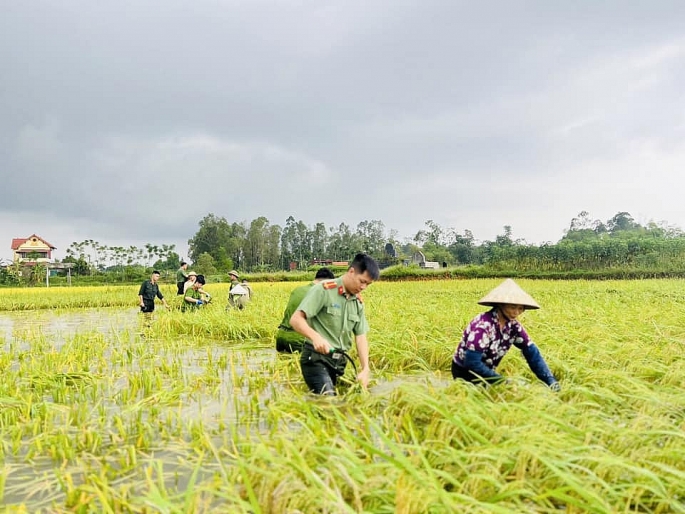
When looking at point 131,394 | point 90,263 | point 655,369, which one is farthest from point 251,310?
point 90,263

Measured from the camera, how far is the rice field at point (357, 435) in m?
2.02

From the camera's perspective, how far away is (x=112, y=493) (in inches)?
86.4

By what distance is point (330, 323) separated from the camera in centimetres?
386

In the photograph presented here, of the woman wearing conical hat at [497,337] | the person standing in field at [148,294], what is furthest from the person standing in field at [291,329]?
the person standing in field at [148,294]

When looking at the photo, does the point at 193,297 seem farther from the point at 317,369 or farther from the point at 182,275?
the point at 317,369

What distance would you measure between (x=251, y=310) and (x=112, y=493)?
7.27 m

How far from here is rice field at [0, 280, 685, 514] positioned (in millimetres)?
2016

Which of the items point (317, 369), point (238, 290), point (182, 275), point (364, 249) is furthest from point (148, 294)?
point (364, 249)

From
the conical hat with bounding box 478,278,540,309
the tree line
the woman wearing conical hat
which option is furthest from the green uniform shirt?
the tree line

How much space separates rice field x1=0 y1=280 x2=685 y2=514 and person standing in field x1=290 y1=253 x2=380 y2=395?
0.22 m

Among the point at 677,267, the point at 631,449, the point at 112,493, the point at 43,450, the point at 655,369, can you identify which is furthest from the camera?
the point at 677,267

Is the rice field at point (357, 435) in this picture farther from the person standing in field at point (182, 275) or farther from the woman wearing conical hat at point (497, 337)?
the person standing in field at point (182, 275)

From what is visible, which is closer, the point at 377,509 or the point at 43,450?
the point at 377,509

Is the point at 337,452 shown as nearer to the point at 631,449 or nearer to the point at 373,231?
the point at 631,449
